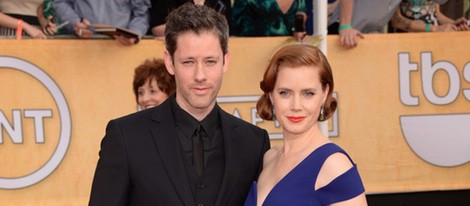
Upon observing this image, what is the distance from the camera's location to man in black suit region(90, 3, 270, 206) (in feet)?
9.96

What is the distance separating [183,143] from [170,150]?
0.23 ft

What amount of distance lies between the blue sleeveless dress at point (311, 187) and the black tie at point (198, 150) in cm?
26

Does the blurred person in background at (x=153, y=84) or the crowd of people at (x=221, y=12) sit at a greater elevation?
the crowd of people at (x=221, y=12)

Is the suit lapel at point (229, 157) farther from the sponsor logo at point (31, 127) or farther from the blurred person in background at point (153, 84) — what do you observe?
the sponsor logo at point (31, 127)

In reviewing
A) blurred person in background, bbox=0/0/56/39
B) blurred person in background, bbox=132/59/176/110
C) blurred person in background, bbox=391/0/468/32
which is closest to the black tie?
blurred person in background, bbox=132/59/176/110

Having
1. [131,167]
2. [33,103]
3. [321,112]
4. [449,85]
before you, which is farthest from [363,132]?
[131,167]

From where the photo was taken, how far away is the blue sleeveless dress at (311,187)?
9.87ft

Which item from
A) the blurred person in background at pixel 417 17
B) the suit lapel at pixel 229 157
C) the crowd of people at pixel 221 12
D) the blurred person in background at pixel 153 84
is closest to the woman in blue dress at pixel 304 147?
the suit lapel at pixel 229 157

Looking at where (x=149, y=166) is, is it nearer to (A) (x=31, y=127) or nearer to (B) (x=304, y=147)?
(B) (x=304, y=147)

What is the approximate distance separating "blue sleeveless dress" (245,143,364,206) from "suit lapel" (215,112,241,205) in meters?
0.12

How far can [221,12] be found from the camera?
20.3 ft

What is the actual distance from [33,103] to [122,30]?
0.86 metres

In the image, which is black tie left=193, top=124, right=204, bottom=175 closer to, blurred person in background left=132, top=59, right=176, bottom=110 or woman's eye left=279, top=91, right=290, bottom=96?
woman's eye left=279, top=91, right=290, bottom=96

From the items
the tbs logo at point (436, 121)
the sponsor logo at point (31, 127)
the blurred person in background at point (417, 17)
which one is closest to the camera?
the sponsor logo at point (31, 127)
